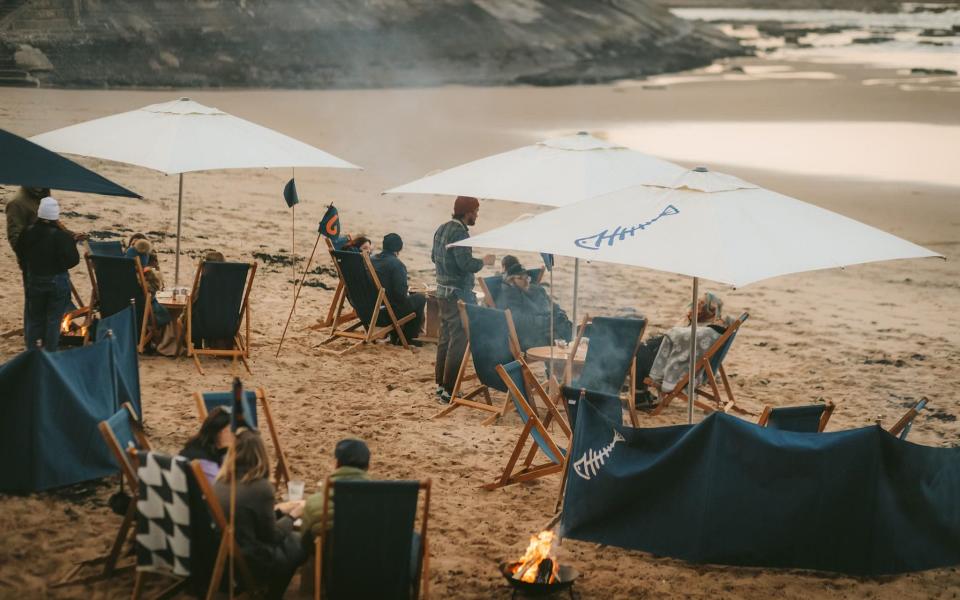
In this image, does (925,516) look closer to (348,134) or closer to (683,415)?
(683,415)

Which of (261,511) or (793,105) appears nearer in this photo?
(261,511)

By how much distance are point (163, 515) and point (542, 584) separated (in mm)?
1931

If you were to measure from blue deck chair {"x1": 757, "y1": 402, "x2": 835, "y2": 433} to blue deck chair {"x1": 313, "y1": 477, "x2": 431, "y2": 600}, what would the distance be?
7.79 feet

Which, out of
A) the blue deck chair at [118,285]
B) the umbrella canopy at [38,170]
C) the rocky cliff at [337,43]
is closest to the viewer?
the umbrella canopy at [38,170]

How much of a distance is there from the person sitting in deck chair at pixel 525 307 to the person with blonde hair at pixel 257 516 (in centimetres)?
464

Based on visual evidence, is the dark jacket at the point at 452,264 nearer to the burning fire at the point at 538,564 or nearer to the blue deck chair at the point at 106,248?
the blue deck chair at the point at 106,248

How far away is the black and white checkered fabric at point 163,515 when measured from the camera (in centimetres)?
519

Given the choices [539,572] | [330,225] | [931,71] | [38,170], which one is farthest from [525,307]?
[931,71]

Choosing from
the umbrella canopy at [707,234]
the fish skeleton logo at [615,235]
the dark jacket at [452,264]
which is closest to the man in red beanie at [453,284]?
the dark jacket at [452,264]

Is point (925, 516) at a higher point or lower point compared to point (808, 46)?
lower

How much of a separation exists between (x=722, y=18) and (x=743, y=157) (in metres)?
77.3

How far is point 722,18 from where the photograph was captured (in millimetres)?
99688

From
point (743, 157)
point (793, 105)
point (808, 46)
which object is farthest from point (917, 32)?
point (743, 157)

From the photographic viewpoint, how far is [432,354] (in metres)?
10.5
